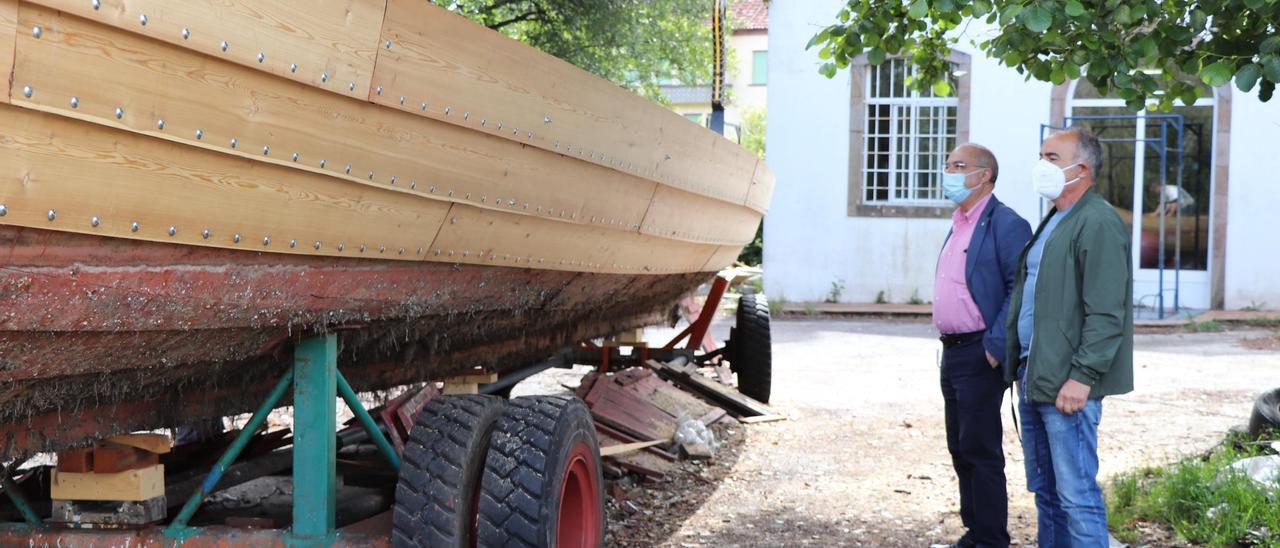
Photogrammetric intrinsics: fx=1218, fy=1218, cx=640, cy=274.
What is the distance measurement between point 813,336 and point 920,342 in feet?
3.73

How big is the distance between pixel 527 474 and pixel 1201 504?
2.67 metres

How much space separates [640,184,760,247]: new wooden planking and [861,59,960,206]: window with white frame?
29.8ft

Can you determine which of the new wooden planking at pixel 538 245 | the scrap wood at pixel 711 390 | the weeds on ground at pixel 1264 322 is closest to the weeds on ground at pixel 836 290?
the weeds on ground at pixel 1264 322

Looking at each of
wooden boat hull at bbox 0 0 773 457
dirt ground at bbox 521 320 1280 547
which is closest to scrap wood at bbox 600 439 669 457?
dirt ground at bbox 521 320 1280 547

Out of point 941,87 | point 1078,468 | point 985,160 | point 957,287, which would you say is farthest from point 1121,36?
point 1078,468

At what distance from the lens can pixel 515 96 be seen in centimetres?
331

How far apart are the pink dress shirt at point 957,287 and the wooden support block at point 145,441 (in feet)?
8.01

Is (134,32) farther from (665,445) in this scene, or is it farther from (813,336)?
(813,336)

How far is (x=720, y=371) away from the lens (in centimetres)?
860

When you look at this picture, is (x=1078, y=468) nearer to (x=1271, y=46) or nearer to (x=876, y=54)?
(x=1271, y=46)

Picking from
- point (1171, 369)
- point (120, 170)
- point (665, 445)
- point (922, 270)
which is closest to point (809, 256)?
point (922, 270)

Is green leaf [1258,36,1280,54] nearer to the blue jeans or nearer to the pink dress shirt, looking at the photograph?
the pink dress shirt

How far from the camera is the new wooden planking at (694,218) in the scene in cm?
464

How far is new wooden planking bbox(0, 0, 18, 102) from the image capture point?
2.08m
